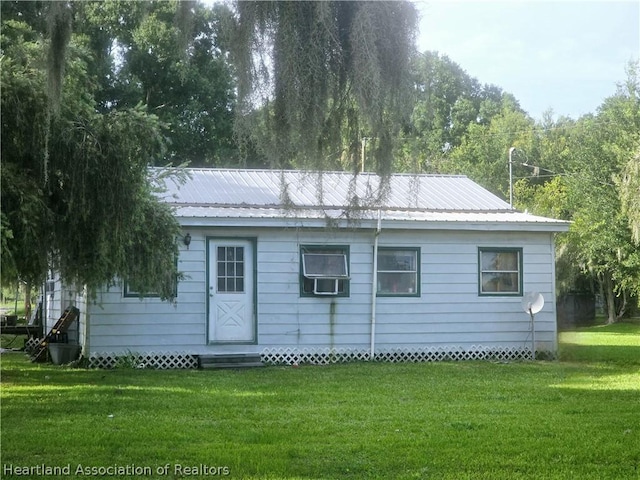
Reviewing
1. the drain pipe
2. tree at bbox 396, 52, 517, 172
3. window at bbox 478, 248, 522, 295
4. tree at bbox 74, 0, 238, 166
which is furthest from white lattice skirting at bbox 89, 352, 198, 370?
tree at bbox 396, 52, 517, 172

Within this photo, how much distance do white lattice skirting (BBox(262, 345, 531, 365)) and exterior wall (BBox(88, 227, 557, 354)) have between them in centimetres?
8

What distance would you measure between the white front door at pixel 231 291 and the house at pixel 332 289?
17mm

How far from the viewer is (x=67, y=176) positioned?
9.01 metres

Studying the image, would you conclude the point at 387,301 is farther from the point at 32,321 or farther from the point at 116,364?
the point at 32,321

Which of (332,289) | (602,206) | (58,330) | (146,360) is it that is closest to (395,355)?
(332,289)

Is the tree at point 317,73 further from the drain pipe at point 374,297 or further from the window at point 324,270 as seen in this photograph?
the drain pipe at point 374,297

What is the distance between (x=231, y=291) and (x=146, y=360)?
1735 mm

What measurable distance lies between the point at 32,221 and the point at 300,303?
6603mm

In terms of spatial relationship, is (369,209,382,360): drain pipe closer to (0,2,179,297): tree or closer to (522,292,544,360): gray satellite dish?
(522,292,544,360): gray satellite dish

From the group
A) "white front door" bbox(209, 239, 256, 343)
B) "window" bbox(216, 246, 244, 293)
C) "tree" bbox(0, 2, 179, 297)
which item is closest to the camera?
"tree" bbox(0, 2, 179, 297)

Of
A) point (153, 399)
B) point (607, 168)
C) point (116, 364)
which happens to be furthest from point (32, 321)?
point (607, 168)

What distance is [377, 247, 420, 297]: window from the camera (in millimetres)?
15070

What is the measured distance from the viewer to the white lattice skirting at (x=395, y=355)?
47.5ft

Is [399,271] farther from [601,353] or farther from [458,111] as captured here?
[458,111]
